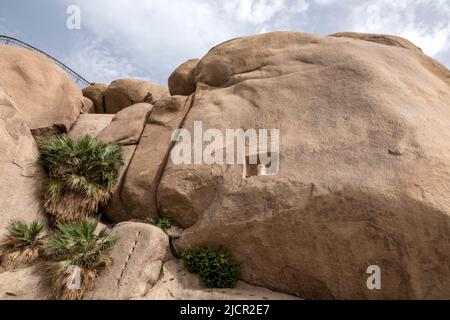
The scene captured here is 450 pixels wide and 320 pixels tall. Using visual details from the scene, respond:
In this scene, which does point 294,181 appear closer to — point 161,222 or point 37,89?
point 161,222

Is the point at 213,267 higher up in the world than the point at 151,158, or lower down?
lower down

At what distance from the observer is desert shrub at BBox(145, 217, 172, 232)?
9016 millimetres

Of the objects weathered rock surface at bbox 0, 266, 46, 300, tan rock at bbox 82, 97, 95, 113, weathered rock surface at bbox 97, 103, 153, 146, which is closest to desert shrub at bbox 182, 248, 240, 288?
weathered rock surface at bbox 0, 266, 46, 300

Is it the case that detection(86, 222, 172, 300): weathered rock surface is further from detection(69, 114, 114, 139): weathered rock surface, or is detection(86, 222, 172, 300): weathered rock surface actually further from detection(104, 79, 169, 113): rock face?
detection(104, 79, 169, 113): rock face

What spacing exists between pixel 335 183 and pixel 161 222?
4.27 meters

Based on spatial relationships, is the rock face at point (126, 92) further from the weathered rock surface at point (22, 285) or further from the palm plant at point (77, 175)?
the weathered rock surface at point (22, 285)

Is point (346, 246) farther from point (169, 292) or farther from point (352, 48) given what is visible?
point (352, 48)

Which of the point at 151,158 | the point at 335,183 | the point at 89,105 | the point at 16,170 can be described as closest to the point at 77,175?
the point at 16,170

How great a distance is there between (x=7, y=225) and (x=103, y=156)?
9.33 feet

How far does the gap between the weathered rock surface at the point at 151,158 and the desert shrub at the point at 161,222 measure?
0.31 meters

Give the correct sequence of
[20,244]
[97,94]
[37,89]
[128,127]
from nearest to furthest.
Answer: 1. [20,244]
2. [128,127]
3. [37,89]
4. [97,94]

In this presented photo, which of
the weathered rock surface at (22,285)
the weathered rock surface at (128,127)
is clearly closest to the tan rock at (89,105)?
the weathered rock surface at (128,127)

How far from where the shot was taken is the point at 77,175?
9.84 m
